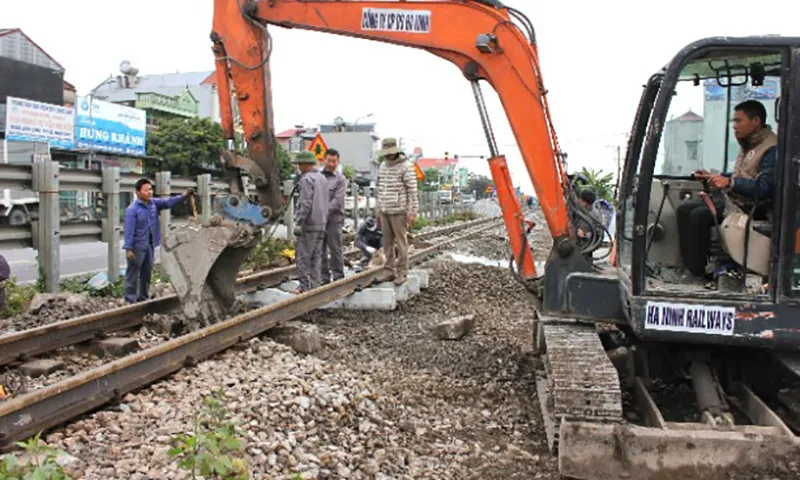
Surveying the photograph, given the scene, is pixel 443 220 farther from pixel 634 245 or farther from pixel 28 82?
pixel 634 245

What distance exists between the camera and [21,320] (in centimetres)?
723

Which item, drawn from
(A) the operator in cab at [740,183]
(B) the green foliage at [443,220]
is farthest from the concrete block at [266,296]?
(B) the green foliage at [443,220]

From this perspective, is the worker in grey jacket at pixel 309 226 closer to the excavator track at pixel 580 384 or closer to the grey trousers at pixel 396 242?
the grey trousers at pixel 396 242

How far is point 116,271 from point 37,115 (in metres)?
33.3

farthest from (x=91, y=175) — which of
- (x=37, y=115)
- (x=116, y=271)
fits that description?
(x=37, y=115)

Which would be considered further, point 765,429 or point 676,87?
point 676,87

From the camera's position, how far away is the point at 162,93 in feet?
225

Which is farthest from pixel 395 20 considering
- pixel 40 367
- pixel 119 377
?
pixel 40 367

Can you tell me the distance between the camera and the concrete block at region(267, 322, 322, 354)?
6.32m

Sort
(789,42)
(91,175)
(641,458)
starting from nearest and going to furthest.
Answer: (641,458)
(789,42)
(91,175)

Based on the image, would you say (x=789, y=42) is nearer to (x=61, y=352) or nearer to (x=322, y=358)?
(x=322, y=358)

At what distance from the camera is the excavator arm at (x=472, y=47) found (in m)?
5.90

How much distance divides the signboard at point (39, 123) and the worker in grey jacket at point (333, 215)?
32583mm

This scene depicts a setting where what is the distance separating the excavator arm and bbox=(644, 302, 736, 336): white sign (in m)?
1.34
